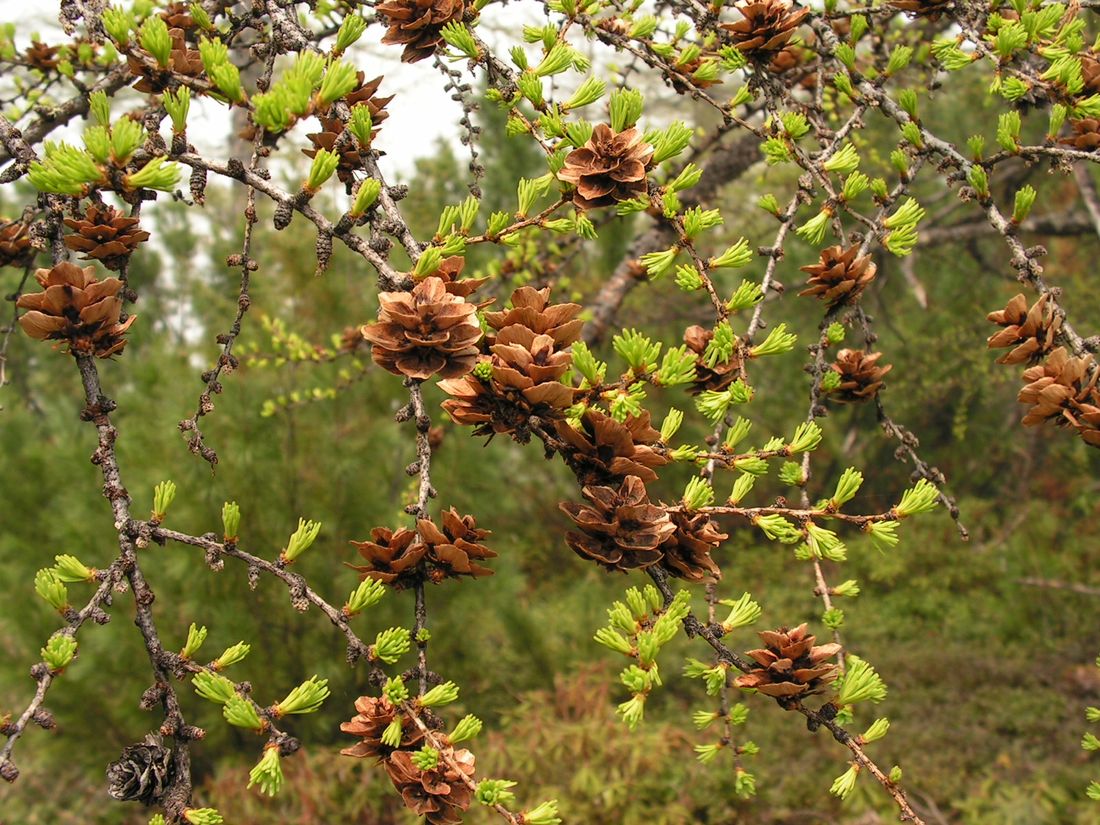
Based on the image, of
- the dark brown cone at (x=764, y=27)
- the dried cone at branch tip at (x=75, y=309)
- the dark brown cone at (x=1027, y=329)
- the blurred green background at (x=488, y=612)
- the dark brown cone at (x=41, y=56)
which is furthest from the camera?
the blurred green background at (x=488, y=612)

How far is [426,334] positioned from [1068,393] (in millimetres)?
702

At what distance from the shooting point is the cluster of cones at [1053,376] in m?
0.91

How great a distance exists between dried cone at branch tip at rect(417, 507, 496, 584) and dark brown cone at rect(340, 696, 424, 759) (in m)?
0.13

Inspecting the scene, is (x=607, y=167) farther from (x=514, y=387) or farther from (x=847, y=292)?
(x=847, y=292)

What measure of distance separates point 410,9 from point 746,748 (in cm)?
99

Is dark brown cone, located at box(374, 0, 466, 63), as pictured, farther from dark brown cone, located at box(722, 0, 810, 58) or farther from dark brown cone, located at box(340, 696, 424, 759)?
dark brown cone, located at box(340, 696, 424, 759)

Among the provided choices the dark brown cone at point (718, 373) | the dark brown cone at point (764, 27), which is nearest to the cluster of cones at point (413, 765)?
the dark brown cone at point (718, 373)

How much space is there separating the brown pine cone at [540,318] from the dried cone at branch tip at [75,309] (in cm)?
39

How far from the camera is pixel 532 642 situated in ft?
15.9

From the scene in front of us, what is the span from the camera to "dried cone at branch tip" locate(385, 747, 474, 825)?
0.75m

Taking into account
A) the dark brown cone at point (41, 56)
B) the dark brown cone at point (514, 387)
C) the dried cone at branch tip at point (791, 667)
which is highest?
the dark brown cone at point (41, 56)

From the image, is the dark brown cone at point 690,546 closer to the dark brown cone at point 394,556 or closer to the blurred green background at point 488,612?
the dark brown cone at point 394,556

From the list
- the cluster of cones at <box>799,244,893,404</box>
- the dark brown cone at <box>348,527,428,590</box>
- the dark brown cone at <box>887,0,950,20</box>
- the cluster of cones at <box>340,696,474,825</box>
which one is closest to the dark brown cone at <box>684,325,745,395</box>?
the cluster of cones at <box>799,244,893,404</box>

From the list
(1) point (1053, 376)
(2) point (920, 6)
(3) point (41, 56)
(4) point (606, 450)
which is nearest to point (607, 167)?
(4) point (606, 450)
